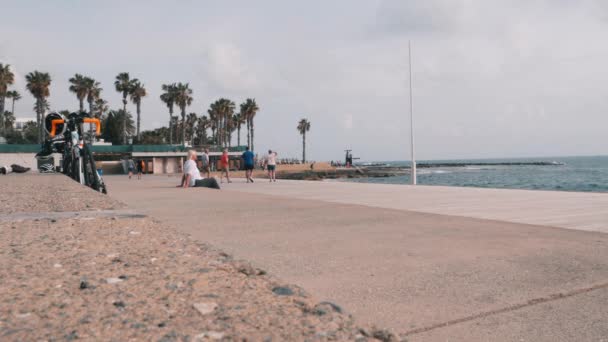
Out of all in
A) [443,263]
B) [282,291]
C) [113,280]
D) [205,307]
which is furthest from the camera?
[443,263]

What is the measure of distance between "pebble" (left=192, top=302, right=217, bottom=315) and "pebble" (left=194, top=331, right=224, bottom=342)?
7.2 inches

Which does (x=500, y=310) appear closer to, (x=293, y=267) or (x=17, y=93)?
(x=293, y=267)

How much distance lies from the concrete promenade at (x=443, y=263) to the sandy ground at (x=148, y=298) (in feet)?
1.37

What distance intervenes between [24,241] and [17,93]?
131 meters

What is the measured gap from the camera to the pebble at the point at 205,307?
1651mm

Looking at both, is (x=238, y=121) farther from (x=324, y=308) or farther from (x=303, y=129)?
(x=324, y=308)

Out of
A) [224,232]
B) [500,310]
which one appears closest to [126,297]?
[500,310]

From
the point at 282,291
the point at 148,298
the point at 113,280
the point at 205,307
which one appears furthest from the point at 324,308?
the point at 113,280

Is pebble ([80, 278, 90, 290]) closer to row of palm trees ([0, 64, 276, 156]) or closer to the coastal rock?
the coastal rock

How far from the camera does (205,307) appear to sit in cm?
170

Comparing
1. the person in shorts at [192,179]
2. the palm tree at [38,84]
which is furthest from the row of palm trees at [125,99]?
the person in shorts at [192,179]

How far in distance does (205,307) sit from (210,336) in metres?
0.27

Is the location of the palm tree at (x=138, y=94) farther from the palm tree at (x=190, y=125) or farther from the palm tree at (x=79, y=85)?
the palm tree at (x=190, y=125)

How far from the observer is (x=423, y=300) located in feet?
9.48
